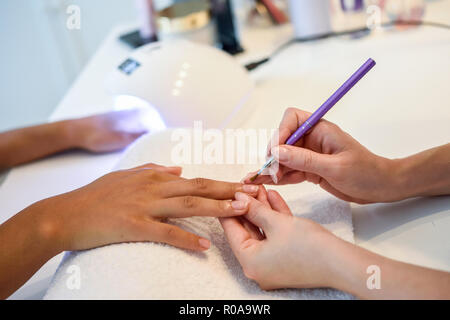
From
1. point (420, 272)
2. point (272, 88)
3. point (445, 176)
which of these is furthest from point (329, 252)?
point (272, 88)

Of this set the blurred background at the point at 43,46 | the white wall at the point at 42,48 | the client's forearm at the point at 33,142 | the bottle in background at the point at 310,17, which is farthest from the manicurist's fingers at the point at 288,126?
the white wall at the point at 42,48

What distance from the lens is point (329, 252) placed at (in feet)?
1.38

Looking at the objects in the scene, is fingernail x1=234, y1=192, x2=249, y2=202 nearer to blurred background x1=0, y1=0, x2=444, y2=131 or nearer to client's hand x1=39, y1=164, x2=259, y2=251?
client's hand x1=39, y1=164, x2=259, y2=251

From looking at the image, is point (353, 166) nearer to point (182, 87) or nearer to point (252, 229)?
point (252, 229)

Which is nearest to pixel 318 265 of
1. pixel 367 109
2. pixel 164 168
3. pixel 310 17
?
pixel 164 168

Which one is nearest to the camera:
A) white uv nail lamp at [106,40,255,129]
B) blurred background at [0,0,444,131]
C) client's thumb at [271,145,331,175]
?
client's thumb at [271,145,331,175]

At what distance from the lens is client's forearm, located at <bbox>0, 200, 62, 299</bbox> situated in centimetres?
50

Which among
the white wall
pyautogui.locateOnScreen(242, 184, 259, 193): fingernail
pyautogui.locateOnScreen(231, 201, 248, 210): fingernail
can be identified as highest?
pyautogui.locateOnScreen(231, 201, 248, 210): fingernail

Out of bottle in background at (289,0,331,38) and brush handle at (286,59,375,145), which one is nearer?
brush handle at (286,59,375,145)

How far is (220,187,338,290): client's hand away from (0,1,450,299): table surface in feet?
0.32

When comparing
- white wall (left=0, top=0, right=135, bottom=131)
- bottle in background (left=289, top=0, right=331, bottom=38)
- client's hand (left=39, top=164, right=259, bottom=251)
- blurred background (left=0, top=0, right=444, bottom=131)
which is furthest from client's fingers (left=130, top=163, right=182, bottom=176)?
white wall (left=0, top=0, right=135, bottom=131)

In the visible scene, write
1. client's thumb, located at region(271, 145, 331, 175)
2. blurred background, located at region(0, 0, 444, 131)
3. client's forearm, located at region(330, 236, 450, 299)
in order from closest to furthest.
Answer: client's forearm, located at region(330, 236, 450, 299)
client's thumb, located at region(271, 145, 331, 175)
blurred background, located at region(0, 0, 444, 131)

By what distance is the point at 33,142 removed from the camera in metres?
0.77
